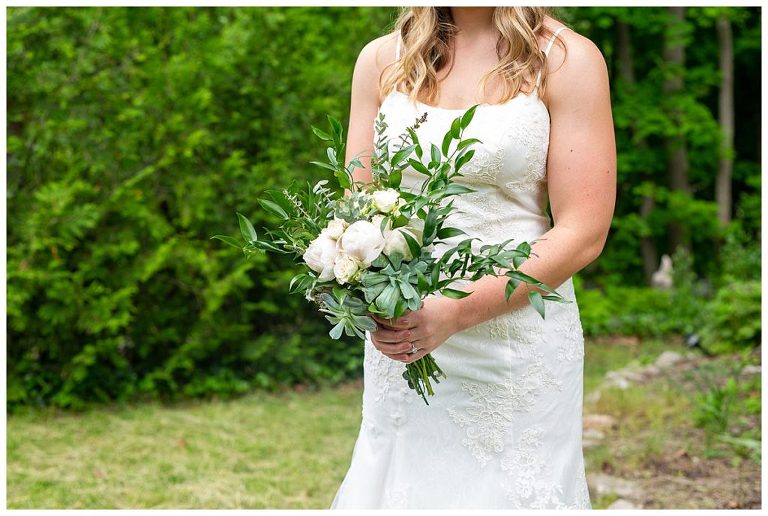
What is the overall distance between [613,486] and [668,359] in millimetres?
3227

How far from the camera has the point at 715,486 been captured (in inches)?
173

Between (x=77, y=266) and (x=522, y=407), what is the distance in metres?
4.53

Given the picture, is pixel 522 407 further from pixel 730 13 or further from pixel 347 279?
pixel 730 13

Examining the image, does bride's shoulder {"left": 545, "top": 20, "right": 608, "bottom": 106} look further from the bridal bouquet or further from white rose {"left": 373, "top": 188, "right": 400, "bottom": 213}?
white rose {"left": 373, "top": 188, "right": 400, "bottom": 213}

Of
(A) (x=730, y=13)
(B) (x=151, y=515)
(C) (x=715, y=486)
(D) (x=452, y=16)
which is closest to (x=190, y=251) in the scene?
(B) (x=151, y=515)

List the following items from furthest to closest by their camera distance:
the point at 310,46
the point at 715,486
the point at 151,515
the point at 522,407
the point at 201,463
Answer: the point at 310,46 < the point at 201,463 < the point at 715,486 < the point at 151,515 < the point at 522,407

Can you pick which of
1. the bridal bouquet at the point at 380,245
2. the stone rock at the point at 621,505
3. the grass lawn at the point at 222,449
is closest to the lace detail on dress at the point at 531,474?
the bridal bouquet at the point at 380,245

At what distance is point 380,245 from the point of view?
1812 mm

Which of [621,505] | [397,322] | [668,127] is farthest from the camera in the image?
[668,127]

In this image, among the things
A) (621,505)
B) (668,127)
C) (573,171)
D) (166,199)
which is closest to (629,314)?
(668,127)

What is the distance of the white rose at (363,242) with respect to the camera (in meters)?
1.78

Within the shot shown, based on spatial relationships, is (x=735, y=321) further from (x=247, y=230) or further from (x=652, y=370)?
(x=247, y=230)

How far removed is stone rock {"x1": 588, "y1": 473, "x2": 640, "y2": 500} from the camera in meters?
4.38

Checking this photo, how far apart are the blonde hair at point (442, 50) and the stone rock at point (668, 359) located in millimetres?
5490
